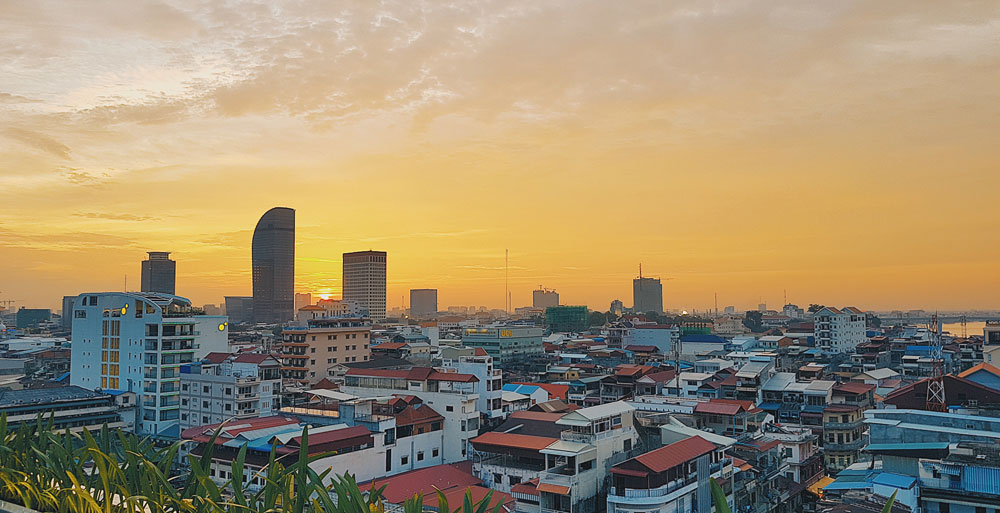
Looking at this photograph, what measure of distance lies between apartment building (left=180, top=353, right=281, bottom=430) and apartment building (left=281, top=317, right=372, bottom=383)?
10.9 metres

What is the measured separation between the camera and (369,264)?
154 metres

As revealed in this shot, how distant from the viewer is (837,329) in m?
64.7

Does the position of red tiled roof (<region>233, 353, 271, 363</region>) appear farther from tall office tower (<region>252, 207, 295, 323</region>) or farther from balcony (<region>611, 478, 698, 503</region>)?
tall office tower (<region>252, 207, 295, 323</region>)

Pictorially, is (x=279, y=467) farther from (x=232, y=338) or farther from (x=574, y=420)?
(x=232, y=338)

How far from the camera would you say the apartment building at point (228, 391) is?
32.5m

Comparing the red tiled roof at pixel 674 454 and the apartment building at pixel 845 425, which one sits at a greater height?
the red tiled roof at pixel 674 454

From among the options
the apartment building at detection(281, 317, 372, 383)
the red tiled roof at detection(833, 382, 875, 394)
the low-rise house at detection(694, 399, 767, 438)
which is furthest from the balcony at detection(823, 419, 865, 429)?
the apartment building at detection(281, 317, 372, 383)

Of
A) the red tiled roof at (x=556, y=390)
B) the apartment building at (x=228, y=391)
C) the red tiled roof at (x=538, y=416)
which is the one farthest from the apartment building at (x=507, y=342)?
the red tiled roof at (x=538, y=416)

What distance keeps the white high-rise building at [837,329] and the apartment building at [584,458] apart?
49576mm

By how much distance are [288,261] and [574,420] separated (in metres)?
149

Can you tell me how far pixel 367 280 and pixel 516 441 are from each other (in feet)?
440

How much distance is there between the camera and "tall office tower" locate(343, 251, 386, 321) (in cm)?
15175

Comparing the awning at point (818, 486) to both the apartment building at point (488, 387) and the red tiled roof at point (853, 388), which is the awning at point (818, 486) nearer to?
the red tiled roof at point (853, 388)

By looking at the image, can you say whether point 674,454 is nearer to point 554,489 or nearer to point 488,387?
point 554,489
